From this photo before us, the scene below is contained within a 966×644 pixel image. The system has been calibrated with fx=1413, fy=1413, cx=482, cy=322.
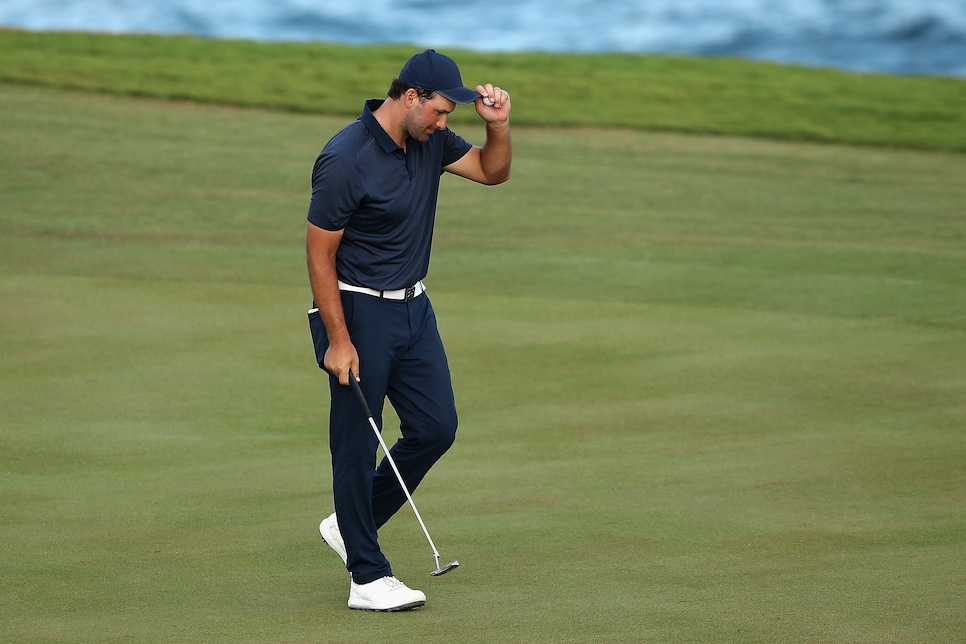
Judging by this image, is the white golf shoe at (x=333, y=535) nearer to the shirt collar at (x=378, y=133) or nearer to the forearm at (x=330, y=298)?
the forearm at (x=330, y=298)

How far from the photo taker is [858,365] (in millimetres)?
9602

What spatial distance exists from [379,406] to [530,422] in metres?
2.90

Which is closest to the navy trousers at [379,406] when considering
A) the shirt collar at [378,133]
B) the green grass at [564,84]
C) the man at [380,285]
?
the man at [380,285]

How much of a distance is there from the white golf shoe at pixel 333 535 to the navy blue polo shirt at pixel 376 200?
103 centimetres

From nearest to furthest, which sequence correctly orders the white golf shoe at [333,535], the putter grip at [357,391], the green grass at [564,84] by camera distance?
the putter grip at [357,391], the white golf shoe at [333,535], the green grass at [564,84]

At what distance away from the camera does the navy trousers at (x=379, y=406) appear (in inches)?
213

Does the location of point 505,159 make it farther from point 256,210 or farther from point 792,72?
point 792,72

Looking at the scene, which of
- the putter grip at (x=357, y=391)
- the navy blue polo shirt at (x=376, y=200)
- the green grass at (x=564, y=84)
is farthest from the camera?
the green grass at (x=564, y=84)

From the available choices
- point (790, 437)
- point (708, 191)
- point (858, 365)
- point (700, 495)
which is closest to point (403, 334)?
point (700, 495)

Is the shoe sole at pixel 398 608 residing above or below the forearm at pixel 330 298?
below

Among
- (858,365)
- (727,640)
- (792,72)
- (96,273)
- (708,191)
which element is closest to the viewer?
(727,640)

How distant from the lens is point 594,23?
37.5 metres

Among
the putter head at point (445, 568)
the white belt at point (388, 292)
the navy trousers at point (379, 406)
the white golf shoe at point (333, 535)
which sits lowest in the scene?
the putter head at point (445, 568)

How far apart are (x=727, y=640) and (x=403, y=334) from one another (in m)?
1.68
